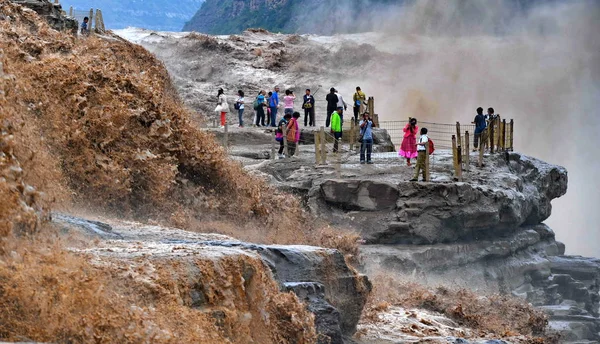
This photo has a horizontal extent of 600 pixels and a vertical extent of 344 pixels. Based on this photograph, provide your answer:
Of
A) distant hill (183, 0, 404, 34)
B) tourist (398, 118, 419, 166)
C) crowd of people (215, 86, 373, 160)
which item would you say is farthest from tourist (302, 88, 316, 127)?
distant hill (183, 0, 404, 34)

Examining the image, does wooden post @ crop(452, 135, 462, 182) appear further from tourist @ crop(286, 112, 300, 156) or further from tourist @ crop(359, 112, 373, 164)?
tourist @ crop(286, 112, 300, 156)

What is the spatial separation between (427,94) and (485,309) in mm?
23161

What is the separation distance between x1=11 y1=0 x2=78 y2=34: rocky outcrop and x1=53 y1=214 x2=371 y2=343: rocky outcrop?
11364 mm

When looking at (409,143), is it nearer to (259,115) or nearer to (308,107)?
(308,107)

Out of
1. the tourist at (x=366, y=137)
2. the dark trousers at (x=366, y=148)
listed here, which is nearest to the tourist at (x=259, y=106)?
the tourist at (x=366, y=137)

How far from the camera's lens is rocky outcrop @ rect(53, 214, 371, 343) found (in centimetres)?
943

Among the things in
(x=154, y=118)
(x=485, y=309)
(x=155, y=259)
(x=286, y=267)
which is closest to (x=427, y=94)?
(x=485, y=309)

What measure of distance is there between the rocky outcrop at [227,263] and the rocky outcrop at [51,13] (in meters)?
11.4

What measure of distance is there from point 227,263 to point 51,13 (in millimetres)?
15194

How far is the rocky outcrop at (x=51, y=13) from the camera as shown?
23.1m

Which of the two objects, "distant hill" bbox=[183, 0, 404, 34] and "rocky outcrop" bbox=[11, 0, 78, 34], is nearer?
"rocky outcrop" bbox=[11, 0, 78, 34]

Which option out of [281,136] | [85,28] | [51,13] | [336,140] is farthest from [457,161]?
[85,28]

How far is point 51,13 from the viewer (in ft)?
77.9

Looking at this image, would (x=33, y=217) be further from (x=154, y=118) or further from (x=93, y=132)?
(x=154, y=118)
